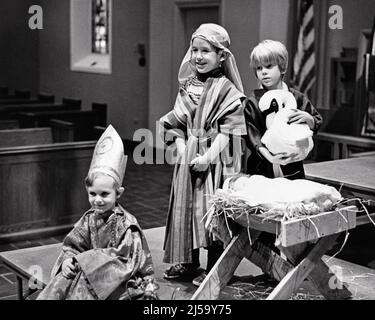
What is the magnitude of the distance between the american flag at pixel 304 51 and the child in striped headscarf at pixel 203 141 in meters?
4.53

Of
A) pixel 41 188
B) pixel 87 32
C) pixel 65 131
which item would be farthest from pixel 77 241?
pixel 87 32

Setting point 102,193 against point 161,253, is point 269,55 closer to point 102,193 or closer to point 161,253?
point 102,193

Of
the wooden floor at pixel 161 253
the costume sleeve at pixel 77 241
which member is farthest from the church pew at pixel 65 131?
the costume sleeve at pixel 77 241

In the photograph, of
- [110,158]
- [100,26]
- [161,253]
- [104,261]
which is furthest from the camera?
[100,26]

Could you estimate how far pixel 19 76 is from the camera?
14.2 meters

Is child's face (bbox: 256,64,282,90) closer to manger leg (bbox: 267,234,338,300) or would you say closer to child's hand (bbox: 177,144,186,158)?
child's hand (bbox: 177,144,186,158)

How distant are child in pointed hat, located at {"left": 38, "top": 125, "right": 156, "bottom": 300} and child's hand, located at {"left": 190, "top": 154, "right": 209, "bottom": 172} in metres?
0.42

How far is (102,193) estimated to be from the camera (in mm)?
2852

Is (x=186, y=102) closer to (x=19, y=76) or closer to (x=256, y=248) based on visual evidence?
(x=256, y=248)

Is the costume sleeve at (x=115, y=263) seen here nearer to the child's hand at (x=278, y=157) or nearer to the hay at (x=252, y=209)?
the hay at (x=252, y=209)

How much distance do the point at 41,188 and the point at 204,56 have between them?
9.92 ft

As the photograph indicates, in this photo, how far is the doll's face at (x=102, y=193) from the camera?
2.82m

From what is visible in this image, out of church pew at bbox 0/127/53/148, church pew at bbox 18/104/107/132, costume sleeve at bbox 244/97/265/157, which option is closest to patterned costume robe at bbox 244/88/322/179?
costume sleeve at bbox 244/97/265/157

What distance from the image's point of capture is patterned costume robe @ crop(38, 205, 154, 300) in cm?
277
